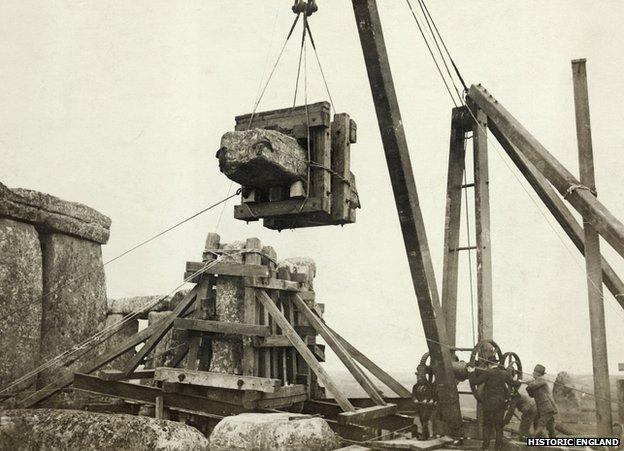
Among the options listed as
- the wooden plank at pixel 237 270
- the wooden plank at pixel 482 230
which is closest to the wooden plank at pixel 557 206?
the wooden plank at pixel 482 230

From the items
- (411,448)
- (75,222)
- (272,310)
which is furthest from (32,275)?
(411,448)

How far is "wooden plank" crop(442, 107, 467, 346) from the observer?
8.13 metres

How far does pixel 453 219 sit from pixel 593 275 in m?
2.40

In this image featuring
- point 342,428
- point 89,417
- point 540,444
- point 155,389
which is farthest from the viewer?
point 155,389

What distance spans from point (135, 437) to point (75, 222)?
15.5ft

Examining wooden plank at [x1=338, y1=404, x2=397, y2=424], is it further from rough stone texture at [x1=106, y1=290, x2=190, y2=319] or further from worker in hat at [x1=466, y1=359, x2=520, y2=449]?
rough stone texture at [x1=106, y1=290, x2=190, y2=319]

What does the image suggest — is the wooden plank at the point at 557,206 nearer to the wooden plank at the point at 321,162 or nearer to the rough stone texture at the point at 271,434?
the wooden plank at the point at 321,162

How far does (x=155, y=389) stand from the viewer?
694 centimetres

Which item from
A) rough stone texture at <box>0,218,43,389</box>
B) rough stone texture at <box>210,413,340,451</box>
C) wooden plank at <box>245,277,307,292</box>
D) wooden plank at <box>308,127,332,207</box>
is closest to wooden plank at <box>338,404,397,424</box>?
rough stone texture at <box>210,413,340,451</box>

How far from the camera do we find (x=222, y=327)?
7117mm

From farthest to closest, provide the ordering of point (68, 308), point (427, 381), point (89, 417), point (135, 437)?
point (68, 308), point (427, 381), point (89, 417), point (135, 437)

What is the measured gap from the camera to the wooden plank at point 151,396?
21.9ft

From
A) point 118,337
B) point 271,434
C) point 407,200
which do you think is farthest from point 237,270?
point 118,337

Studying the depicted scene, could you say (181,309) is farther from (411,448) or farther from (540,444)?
(540,444)
